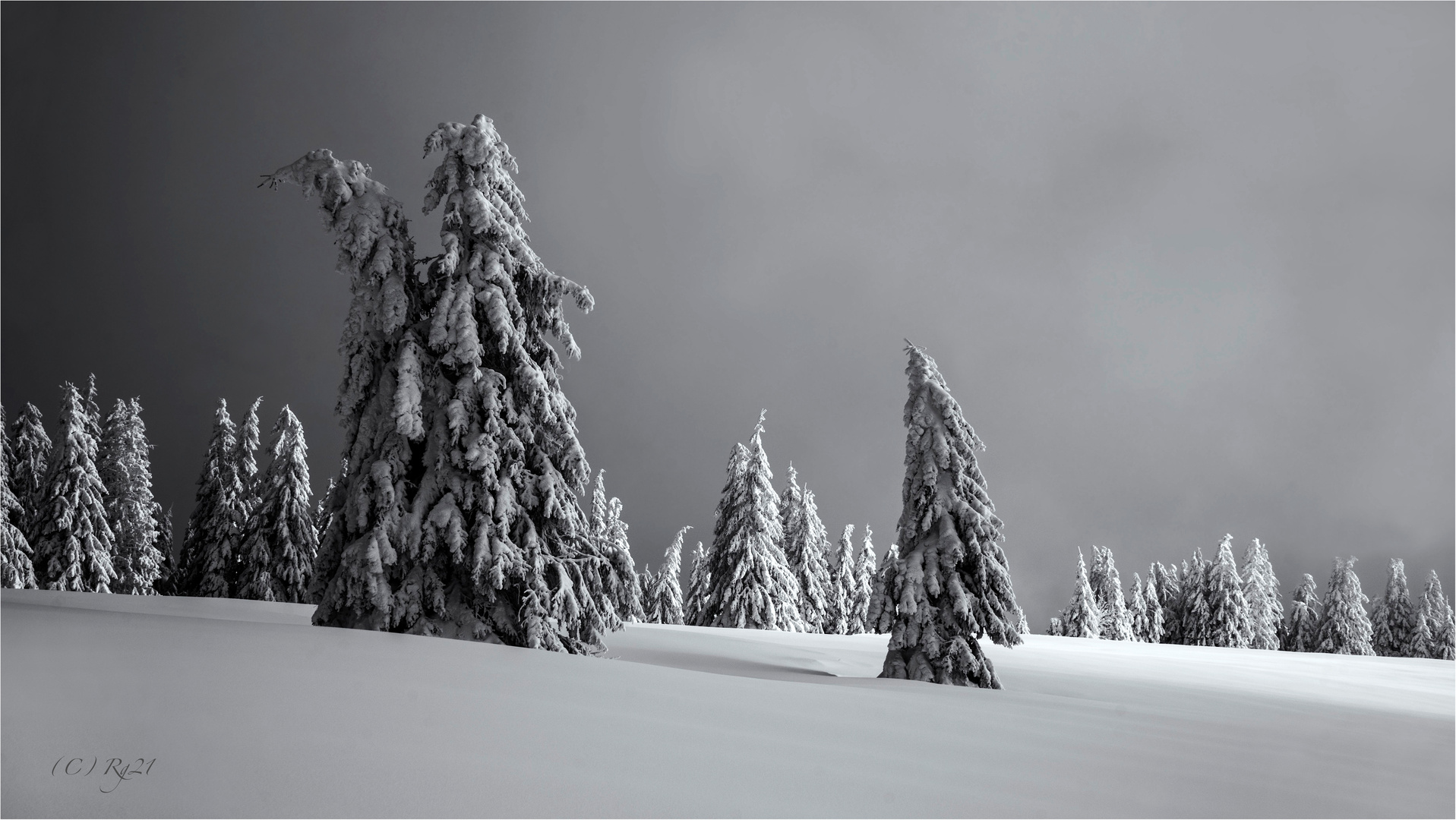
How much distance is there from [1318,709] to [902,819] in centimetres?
1296

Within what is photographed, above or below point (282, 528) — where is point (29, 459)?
above

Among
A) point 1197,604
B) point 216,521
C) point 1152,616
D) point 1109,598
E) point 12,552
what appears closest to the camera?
point 12,552

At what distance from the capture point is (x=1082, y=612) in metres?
64.0

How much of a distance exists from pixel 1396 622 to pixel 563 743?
82689 millimetres

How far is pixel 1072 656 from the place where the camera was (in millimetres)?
25125

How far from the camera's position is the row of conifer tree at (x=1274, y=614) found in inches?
2372

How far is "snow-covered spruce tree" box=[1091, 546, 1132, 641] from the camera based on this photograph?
221 ft

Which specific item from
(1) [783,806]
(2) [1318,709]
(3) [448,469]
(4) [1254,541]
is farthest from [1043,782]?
(4) [1254,541]

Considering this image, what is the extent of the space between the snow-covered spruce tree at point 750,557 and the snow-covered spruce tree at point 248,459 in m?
24.6

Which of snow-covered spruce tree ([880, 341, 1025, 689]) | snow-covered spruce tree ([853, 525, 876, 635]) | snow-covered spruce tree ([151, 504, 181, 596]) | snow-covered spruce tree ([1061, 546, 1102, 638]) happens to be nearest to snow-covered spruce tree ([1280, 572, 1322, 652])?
snow-covered spruce tree ([1061, 546, 1102, 638])

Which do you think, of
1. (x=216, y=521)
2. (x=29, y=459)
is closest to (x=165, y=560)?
(x=29, y=459)

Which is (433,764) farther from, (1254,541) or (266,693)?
(1254,541)

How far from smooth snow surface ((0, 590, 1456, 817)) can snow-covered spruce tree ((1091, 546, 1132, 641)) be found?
63.3 meters

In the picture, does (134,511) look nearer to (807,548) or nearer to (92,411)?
(92,411)
